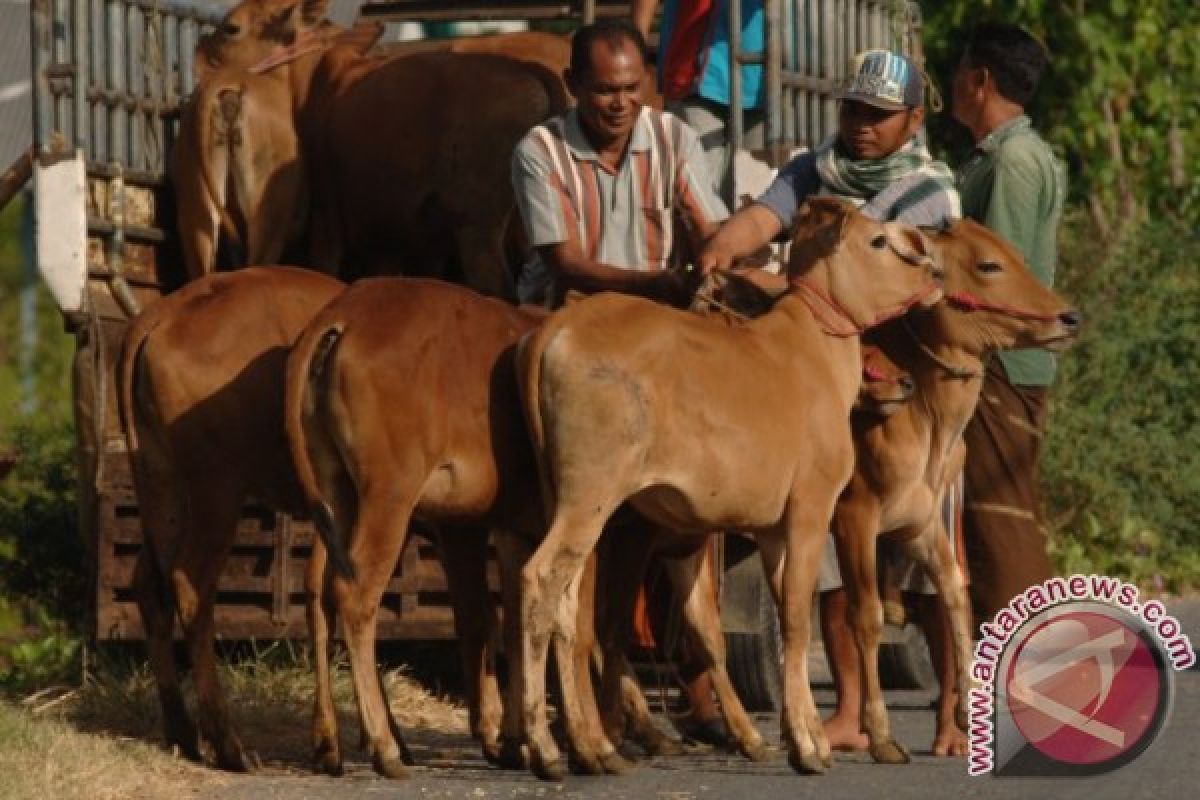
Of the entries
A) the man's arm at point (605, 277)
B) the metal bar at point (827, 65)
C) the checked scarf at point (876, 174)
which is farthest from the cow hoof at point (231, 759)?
the metal bar at point (827, 65)

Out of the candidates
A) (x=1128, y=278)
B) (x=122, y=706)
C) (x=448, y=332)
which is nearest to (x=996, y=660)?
(x=448, y=332)

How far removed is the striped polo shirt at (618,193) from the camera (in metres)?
9.55

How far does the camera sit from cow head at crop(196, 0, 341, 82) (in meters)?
11.4

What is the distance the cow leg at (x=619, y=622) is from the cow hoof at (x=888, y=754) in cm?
70

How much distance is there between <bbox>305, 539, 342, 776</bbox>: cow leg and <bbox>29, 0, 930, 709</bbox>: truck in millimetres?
923

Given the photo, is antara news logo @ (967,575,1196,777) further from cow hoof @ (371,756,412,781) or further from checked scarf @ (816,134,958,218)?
cow hoof @ (371,756,412,781)

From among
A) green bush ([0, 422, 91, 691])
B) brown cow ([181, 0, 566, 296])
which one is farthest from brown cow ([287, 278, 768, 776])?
green bush ([0, 422, 91, 691])

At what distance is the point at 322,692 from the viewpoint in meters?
8.78

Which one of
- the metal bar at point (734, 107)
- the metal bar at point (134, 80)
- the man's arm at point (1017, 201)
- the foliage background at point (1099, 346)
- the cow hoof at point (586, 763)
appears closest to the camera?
the cow hoof at point (586, 763)

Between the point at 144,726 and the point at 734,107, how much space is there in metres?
2.96

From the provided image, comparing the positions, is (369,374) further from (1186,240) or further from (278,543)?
(1186,240)

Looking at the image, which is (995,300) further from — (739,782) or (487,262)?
→ (487,262)

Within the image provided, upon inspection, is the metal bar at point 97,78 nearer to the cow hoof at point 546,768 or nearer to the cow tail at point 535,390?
the cow tail at point 535,390

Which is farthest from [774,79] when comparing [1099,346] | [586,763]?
[1099,346]
